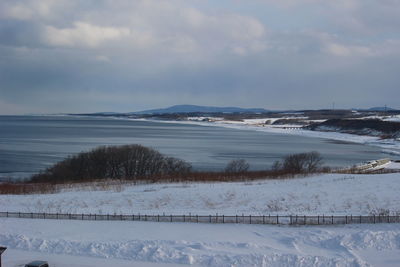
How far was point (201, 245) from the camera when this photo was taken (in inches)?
862

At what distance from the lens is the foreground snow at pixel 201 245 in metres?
20.1

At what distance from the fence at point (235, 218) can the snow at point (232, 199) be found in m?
2.05

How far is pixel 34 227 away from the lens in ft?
83.6

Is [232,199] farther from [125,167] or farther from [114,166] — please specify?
[114,166]

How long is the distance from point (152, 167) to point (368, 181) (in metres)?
26.1

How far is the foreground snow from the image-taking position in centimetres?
2006

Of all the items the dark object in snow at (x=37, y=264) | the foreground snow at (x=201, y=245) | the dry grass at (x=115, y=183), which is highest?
the dark object in snow at (x=37, y=264)

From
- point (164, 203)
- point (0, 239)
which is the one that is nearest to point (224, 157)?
point (164, 203)

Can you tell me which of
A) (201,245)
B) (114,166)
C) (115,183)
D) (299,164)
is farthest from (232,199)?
(299,164)

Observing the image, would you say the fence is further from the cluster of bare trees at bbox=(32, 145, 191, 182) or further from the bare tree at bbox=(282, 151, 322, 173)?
the bare tree at bbox=(282, 151, 322, 173)

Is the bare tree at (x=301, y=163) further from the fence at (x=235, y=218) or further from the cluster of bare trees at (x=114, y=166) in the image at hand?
the fence at (x=235, y=218)

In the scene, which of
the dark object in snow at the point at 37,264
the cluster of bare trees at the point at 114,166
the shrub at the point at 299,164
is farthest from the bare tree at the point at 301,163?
the dark object in snow at the point at 37,264

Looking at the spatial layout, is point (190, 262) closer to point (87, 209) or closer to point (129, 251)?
point (129, 251)

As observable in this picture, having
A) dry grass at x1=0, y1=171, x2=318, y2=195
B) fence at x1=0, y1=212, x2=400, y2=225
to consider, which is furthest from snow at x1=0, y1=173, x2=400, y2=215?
fence at x1=0, y1=212, x2=400, y2=225
